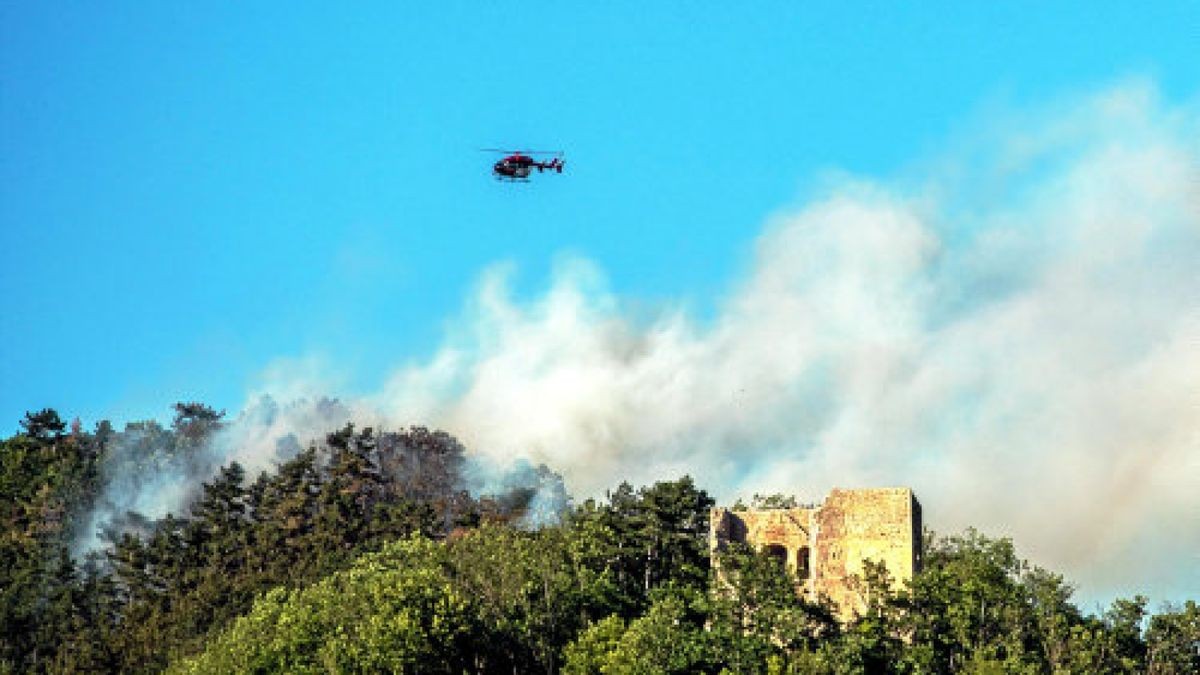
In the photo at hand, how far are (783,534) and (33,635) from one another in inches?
1875

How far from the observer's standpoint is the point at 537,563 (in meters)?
65.8

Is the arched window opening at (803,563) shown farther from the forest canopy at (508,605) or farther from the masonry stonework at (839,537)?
the forest canopy at (508,605)

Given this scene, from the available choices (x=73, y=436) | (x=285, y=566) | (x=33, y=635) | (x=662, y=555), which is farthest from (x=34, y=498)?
(x=662, y=555)

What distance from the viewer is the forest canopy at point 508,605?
5866cm

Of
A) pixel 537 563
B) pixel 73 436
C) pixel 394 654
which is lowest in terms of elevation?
pixel 394 654

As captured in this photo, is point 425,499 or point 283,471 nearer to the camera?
point 283,471

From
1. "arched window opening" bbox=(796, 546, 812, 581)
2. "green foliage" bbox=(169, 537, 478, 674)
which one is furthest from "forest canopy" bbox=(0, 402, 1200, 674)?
"arched window opening" bbox=(796, 546, 812, 581)

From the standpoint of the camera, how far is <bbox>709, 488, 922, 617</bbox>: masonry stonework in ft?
222

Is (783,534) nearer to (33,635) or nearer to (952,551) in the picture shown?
(952,551)

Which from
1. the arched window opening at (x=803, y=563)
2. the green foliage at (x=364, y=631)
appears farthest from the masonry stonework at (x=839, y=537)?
the green foliage at (x=364, y=631)

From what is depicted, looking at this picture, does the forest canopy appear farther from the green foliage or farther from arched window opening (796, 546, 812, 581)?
arched window opening (796, 546, 812, 581)

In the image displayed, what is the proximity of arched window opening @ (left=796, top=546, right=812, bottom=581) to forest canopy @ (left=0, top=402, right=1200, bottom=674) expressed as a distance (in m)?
3.96

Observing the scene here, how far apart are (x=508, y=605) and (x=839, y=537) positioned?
630 inches

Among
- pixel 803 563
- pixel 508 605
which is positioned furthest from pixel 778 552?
pixel 508 605
